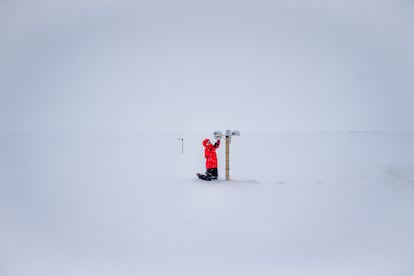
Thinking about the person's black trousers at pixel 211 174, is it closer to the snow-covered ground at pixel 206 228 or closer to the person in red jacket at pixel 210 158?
the person in red jacket at pixel 210 158

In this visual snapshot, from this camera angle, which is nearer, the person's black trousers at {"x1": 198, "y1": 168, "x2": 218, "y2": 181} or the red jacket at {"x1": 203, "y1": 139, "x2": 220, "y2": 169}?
the red jacket at {"x1": 203, "y1": 139, "x2": 220, "y2": 169}

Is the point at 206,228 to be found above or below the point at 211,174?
below

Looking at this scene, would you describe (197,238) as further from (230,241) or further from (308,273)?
(308,273)

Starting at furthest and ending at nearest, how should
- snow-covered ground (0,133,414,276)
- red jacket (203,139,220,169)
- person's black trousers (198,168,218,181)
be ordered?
1. person's black trousers (198,168,218,181)
2. red jacket (203,139,220,169)
3. snow-covered ground (0,133,414,276)

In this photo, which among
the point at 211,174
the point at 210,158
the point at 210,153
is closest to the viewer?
the point at 210,153

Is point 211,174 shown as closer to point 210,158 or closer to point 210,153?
point 210,158

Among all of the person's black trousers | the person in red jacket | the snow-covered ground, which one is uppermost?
the person in red jacket

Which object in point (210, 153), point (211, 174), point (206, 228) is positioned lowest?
point (206, 228)

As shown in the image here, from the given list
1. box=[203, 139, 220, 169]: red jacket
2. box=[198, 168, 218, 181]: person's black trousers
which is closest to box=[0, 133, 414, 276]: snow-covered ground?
box=[198, 168, 218, 181]: person's black trousers

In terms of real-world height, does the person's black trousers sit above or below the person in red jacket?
below

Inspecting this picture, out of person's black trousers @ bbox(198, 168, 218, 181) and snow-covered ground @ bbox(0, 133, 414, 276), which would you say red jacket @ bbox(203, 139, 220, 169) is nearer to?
person's black trousers @ bbox(198, 168, 218, 181)

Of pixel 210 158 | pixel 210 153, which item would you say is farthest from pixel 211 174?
pixel 210 153

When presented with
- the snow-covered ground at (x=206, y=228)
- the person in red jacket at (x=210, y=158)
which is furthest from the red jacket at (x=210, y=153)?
the snow-covered ground at (x=206, y=228)

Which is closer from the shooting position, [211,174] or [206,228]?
[206,228]
